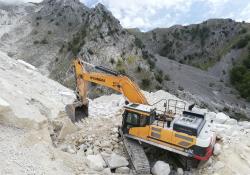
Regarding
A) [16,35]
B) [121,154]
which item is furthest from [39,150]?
[16,35]

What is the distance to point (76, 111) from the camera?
1473 centimetres

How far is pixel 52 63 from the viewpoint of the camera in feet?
124

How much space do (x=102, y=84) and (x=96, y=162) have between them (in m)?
3.55

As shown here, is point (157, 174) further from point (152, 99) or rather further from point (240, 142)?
point (152, 99)

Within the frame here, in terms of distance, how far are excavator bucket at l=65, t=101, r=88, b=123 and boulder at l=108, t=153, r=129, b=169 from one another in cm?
300

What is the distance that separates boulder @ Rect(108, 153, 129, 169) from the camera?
11977 millimetres

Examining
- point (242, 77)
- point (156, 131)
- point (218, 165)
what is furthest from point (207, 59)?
point (156, 131)

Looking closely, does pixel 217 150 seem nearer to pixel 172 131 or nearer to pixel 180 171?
pixel 180 171

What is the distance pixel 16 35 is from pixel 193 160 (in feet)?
144

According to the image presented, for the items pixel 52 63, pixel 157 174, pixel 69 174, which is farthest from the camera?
pixel 52 63

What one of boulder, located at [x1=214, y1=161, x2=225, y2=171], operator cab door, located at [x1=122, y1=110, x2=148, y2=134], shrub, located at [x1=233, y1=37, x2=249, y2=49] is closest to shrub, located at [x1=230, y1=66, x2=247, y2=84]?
shrub, located at [x1=233, y1=37, x2=249, y2=49]

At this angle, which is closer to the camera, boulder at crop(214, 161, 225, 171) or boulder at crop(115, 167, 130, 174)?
boulder at crop(115, 167, 130, 174)

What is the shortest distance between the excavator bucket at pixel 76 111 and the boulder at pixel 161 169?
4.24m

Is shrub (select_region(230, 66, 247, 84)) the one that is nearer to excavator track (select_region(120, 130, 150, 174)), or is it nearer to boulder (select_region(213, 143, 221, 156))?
boulder (select_region(213, 143, 221, 156))
